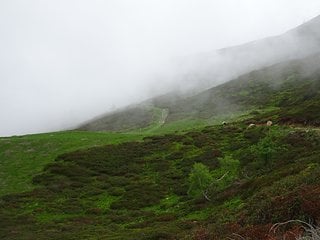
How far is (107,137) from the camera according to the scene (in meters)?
79.8

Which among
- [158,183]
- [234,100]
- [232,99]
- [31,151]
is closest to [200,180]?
[158,183]

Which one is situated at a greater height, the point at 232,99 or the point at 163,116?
the point at 163,116

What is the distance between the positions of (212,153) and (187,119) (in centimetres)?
6453

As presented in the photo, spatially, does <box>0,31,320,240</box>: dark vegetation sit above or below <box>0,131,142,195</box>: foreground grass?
below

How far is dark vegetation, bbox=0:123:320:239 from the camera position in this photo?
21.4 m

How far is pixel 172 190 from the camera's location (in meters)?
48.5

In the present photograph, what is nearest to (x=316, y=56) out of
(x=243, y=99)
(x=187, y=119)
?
(x=243, y=99)

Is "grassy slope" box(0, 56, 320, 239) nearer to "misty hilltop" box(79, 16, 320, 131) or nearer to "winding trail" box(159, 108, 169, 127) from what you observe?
"winding trail" box(159, 108, 169, 127)

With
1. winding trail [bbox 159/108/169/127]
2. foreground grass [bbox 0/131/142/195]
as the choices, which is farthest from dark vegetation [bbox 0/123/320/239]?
winding trail [bbox 159/108/169/127]

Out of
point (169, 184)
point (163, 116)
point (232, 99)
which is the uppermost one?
point (163, 116)

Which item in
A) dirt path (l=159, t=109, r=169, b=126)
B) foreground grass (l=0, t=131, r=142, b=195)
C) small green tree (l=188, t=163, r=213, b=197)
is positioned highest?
foreground grass (l=0, t=131, r=142, b=195)

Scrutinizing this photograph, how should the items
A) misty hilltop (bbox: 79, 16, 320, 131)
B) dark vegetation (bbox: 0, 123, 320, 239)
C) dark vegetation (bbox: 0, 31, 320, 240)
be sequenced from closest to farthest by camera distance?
dark vegetation (bbox: 0, 31, 320, 240) < dark vegetation (bbox: 0, 123, 320, 239) < misty hilltop (bbox: 79, 16, 320, 131)

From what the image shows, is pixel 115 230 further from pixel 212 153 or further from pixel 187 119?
pixel 187 119

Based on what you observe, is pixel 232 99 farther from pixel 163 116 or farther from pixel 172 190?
pixel 172 190
